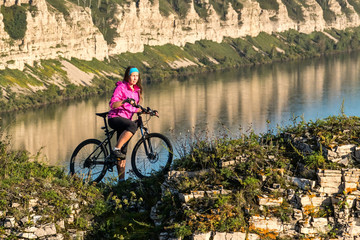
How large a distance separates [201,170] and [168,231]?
1351 mm

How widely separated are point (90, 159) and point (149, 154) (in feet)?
3.85

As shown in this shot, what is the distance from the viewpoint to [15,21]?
15812 centimetres

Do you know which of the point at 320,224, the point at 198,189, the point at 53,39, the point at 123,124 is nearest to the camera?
the point at 320,224

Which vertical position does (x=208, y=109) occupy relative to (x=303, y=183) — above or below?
below

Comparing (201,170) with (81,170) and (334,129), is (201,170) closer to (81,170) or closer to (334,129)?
(334,129)

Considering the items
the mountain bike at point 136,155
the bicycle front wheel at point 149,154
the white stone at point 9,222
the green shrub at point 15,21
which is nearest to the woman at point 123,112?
the mountain bike at point 136,155

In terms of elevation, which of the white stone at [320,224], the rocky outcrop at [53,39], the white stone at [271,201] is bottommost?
the white stone at [320,224]

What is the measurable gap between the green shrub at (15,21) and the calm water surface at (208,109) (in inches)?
1344

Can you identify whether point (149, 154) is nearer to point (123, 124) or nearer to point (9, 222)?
point (123, 124)

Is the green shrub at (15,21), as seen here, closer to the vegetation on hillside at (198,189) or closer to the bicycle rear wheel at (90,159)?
the bicycle rear wheel at (90,159)

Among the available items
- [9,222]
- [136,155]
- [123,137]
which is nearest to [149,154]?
[136,155]

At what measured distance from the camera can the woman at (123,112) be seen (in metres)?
10.8

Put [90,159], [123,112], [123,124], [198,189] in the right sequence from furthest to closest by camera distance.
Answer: [90,159]
[123,112]
[123,124]
[198,189]

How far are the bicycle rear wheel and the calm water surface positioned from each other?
48.5m
